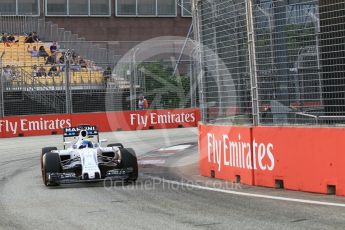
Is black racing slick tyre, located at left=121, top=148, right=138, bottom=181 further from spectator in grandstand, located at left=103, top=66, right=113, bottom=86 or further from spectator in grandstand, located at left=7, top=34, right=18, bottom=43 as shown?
spectator in grandstand, located at left=7, top=34, right=18, bottom=43

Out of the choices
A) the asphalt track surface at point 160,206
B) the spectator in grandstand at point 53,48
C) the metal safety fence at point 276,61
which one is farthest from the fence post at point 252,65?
the spectator in grandstand at point 53,48

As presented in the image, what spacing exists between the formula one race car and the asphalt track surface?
194 mm

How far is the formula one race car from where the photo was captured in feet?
37.0

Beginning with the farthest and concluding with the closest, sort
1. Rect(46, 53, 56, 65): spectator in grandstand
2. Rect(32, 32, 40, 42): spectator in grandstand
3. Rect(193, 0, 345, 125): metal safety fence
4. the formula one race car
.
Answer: Rect(32, 32, 40, 42): spectator in grandstand, Rect(46, 53, 56, 65): spectator in grandstand, the formula one race car, Rect(193, 0, 345, 125): metal safety fence

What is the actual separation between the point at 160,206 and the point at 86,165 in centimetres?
290

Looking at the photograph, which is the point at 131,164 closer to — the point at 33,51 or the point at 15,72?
the point at 15,72

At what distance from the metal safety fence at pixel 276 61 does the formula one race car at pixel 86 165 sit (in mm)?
1969

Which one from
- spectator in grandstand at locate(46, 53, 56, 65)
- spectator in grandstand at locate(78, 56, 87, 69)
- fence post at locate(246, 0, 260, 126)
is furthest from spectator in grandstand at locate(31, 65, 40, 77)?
fence post at locate(246, 0, 260, 126)

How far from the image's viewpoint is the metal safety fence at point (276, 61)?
31.2ft

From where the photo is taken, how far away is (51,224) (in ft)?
25.5

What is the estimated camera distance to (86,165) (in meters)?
11.4

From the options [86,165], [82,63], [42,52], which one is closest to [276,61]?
[86,165]

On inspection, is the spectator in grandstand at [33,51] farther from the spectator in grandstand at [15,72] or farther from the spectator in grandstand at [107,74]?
the spectator in grandstand at [107,74]

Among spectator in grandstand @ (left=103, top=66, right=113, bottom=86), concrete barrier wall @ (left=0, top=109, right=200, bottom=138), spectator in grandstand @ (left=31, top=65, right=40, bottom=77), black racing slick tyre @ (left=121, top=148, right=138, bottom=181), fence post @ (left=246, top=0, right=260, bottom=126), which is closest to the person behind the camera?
fence post @ (left=246, top=0, right=260, bottom=126)
